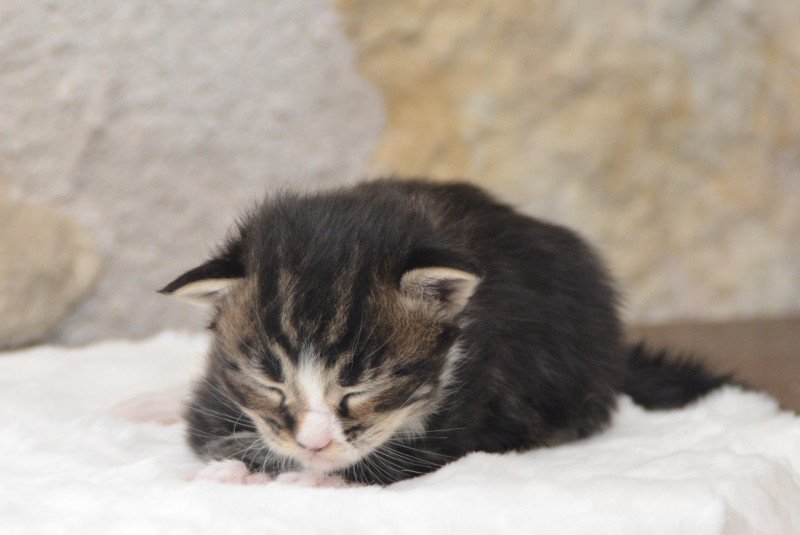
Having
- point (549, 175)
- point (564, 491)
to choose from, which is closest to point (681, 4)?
point (549, 175)

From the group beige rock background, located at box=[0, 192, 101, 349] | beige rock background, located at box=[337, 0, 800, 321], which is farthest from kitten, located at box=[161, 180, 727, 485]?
beige rock background, located at box=[337, 0, 800, 321]

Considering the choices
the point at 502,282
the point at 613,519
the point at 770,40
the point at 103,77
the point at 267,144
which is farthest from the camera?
the point at 770,40

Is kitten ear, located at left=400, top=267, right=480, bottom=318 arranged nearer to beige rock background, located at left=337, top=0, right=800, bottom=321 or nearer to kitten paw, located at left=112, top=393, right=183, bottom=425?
kitten paw, located at left=112, top=393, right=183, bottom=425

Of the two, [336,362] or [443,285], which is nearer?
[336,362]

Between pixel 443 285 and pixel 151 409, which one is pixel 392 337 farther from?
pixel 151 409

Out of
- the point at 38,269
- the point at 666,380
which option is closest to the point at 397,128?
the point at 38,269

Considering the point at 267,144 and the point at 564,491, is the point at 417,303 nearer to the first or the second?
the point at 564,491

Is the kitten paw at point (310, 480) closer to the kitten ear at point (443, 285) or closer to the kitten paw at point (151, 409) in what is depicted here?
the kitten ear at point (443, 285)
